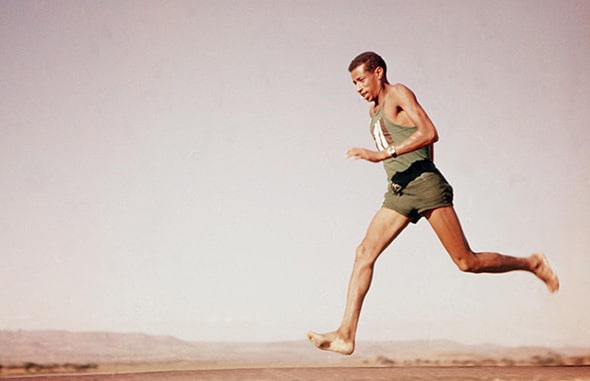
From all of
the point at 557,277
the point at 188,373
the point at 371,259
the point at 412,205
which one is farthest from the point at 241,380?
the point at 557,277

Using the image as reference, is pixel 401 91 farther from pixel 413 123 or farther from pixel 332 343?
pixel 332 343

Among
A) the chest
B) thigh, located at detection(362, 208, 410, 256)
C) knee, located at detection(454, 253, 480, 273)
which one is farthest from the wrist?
knee, located at detection(454, 253, 480, 273)

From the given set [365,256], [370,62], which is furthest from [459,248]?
[370,62]

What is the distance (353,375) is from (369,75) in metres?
2.64

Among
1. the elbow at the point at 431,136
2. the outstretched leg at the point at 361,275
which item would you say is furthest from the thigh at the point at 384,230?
the elbow at the point at 431,136

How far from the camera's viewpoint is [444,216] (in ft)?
15.6

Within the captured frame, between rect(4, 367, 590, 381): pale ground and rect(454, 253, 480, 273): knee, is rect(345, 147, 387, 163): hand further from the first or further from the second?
rect(4, 367, 590, 381): pale ground

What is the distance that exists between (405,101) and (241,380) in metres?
2.58

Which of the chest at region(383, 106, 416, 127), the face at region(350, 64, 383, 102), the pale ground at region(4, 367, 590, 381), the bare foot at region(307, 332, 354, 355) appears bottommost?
the pale ground at region(4, 367, 590, 381)

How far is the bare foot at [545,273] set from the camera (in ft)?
17.6

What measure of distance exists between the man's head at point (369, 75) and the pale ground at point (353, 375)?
7.74 ft

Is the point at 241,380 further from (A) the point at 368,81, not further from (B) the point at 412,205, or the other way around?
(A) the point at 368,81

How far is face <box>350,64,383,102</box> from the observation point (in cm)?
488

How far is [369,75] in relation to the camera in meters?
4.88
